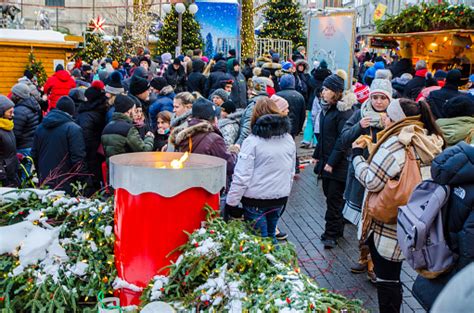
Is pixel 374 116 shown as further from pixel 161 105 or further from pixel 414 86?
pixel 414 86

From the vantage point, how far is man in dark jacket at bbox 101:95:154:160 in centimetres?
596

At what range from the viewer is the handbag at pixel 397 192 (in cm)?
406

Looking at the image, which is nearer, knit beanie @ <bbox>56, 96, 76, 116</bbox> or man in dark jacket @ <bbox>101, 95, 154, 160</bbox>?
man in dark jacket @ <bbox>101, 95, 154, 160</bbox>

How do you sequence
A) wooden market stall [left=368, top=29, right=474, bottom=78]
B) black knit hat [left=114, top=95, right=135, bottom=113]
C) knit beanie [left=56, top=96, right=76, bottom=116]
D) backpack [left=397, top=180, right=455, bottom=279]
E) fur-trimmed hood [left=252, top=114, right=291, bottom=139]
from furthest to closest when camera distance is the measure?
1. wooden market stall [left=368, top=29, right=474, bottom=78]
2. knit beanie [left=56, top=96, right=76, bottom=116]
3. black knit hat [left=114, top=95, right=135, bottom=113]
4. fur-trimmed hood [left=252, top=114, right=291, bottom=139]
5. backpack [left=397, top=180, right=455, bottom=279]

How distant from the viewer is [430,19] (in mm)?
12742

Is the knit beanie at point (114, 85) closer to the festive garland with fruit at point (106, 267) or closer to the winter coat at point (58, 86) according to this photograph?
the winter coat at point (58, 86)

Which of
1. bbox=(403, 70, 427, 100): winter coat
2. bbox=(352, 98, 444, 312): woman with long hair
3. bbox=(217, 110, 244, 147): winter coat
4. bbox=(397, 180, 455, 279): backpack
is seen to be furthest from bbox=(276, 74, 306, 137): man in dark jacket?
bbox=(397, 180, 455, 279): backpack

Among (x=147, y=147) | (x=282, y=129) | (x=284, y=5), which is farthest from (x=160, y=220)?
(x=284, y=5)

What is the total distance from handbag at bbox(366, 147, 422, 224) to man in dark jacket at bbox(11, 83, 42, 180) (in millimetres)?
5489

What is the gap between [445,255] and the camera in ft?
10.8

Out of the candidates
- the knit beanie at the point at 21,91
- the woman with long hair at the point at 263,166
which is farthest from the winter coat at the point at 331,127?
the knit beanie at the point at 21,91

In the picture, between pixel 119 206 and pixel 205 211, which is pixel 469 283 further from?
pixel 119 206

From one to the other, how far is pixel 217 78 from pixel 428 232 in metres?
8.73

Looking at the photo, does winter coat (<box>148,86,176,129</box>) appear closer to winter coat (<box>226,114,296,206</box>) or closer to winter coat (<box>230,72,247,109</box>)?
winter coat (<box>230,72,247,109</box>)
